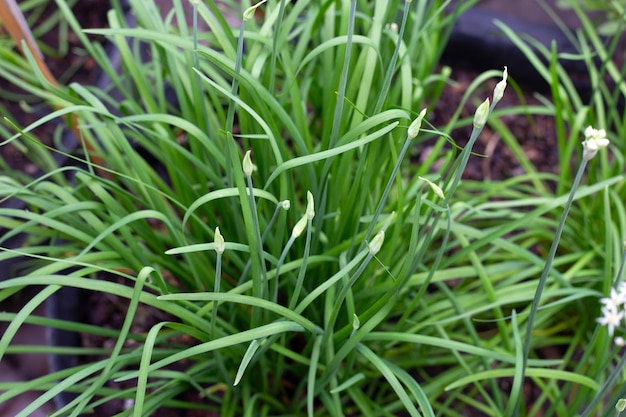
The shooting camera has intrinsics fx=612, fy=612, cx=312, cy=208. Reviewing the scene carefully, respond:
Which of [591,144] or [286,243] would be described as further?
[286,243]

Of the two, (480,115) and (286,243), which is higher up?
(480,115)

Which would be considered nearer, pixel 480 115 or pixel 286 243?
pixel 480 115

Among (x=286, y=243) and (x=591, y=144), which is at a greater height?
(x=591, y=144)

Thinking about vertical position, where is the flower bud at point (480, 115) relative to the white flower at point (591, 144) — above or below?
above

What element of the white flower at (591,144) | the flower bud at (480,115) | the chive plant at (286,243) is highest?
the flower bud at (480,115)

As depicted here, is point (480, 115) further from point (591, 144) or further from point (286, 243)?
point (286, 243)

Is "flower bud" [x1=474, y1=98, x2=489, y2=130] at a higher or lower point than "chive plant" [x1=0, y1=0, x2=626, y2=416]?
higher

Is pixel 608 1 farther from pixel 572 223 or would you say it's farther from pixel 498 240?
pixel 498 240

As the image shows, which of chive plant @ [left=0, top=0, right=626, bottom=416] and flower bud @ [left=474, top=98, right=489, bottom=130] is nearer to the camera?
flower bud @ [left=474, top=98, right=489, bottom=130]

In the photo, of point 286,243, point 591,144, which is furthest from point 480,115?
point 286,243

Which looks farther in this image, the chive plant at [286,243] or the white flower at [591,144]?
the chive plant at [286,243]
